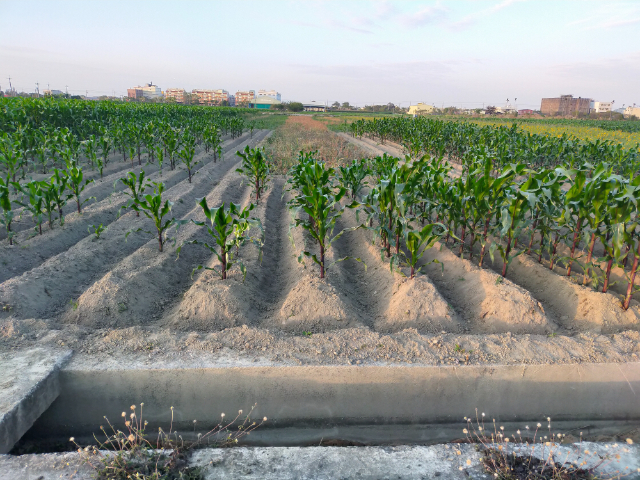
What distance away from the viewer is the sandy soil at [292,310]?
3770 millimetres

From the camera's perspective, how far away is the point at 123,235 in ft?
22.6

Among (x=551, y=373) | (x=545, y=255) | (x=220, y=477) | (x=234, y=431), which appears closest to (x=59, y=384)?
(x=234, y=431)

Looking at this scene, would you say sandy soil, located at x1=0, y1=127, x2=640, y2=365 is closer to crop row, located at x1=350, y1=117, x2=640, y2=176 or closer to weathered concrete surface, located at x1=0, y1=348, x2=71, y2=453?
weathered concrete surface, located at x1=0, y1=348, x2=71, y2=453

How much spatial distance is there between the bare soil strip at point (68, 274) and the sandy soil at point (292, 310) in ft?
0.05

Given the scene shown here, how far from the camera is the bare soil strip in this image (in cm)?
452

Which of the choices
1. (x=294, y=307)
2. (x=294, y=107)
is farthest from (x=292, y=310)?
(x=294, y=107)

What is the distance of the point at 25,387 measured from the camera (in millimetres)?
3117

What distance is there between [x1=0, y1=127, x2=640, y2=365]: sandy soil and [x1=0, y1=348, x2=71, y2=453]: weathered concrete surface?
0.81 ft

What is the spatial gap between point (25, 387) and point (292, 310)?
2.48m

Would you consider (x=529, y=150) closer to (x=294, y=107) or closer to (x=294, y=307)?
(x=294, y=307)

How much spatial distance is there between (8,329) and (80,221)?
3931mm

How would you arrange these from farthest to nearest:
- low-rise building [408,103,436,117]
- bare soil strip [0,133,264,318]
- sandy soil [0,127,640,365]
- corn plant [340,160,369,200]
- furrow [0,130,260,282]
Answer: low-rise building [408,103,436,117] < corn plant [340,160,369,200] < furrow [0,130,260,282] < bare soil strip [0,133,264,318] < sandy soil [0,127,640,365]

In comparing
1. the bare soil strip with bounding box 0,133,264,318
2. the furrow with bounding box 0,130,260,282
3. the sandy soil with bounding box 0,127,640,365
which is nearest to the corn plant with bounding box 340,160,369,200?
the sandy soil with bounding box 0,127,640,365

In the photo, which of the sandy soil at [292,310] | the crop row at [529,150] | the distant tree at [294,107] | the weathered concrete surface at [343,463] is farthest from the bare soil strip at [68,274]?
the distant tree at [294,107]
